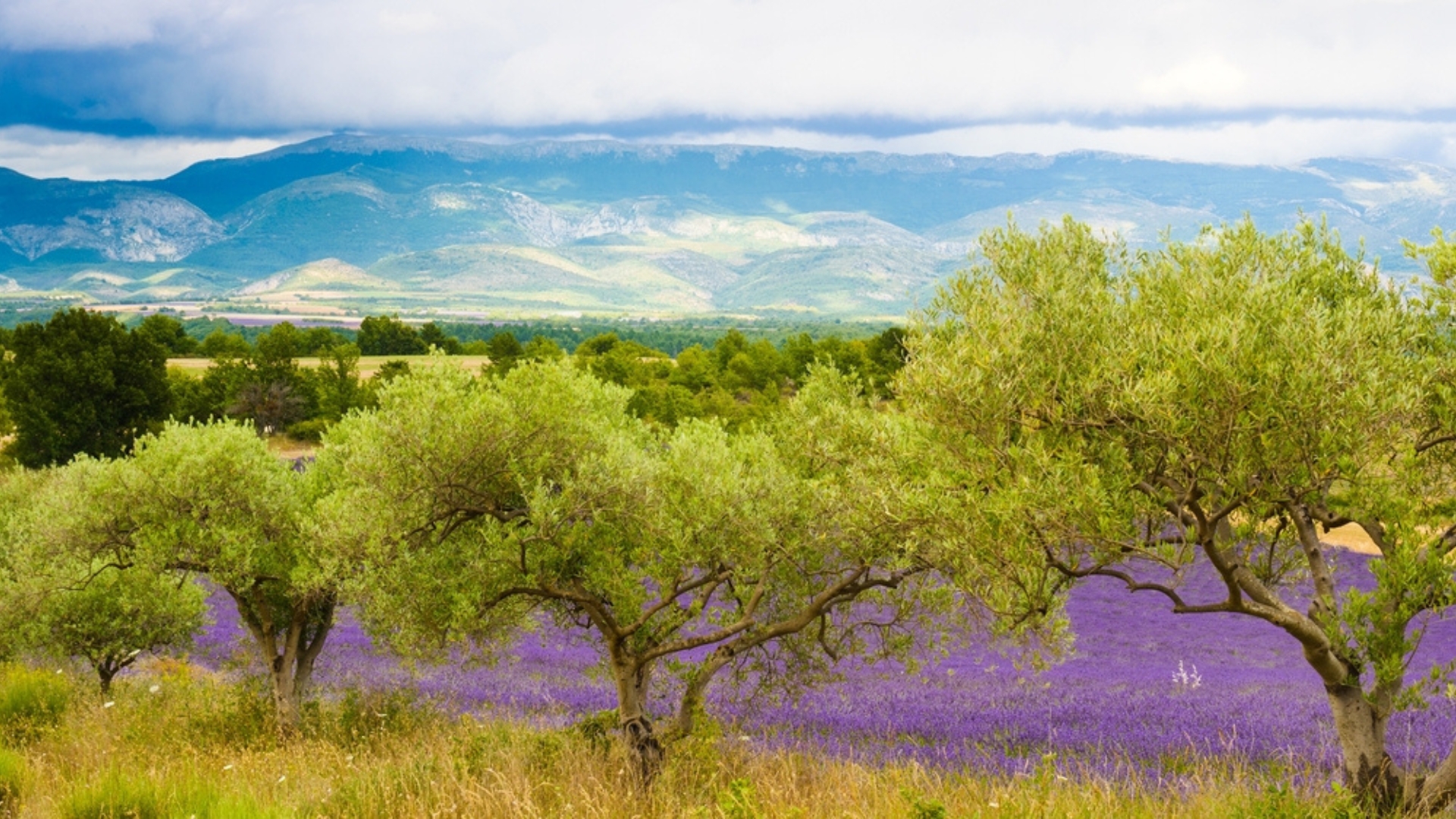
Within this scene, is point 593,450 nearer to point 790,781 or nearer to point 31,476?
point 790,781

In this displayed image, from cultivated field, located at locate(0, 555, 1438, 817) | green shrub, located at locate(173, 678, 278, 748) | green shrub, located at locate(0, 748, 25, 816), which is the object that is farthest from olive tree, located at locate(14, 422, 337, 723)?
green shrub, located at locate(0, 748, 25, 816)

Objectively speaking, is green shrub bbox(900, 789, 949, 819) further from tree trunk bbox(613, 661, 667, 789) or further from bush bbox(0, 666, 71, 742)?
bush bbox(0, 666, 71, 742)

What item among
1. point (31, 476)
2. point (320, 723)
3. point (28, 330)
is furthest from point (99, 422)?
point (320, 723)

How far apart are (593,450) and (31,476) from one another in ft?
84.7

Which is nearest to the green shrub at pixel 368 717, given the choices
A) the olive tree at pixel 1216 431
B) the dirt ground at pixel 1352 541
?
the olive tree at pixel 1216 431

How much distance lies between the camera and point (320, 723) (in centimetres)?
1650

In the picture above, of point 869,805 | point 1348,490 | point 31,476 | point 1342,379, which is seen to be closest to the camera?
point 1342,379

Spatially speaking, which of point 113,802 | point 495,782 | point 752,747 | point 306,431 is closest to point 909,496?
point 495,782

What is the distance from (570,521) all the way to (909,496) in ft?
14.9

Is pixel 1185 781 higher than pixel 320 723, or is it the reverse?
pixel 1185 781

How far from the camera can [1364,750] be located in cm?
977

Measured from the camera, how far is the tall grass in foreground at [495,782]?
10219 millimetres

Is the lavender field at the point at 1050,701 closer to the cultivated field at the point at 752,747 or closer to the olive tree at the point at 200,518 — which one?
the cultivated field at the point at 752,747

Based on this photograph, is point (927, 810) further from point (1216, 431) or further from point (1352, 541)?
point (1352, 541)
